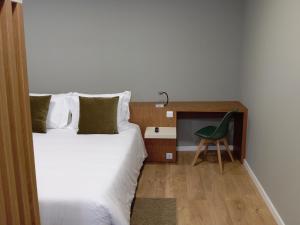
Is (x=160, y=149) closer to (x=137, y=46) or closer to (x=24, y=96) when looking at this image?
(x=137, y=46)

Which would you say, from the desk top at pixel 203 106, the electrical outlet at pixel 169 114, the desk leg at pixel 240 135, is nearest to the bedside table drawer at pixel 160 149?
the electrical outlet at pixel 169 114

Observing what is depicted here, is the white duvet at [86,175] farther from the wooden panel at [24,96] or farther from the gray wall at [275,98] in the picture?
the gray wall at [275,98]

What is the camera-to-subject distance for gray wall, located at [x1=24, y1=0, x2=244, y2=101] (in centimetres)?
415

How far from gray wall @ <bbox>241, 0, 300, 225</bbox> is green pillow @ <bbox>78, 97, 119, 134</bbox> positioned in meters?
1.58

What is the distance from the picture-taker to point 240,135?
4.11 metres

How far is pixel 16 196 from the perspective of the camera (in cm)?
122

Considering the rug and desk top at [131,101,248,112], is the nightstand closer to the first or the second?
desk top at [131,101,248,112]

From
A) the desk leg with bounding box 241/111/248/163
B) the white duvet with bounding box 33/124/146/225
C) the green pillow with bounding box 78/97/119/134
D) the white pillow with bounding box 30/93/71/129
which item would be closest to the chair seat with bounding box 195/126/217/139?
the desk leg with bounding box 241/111/248/163

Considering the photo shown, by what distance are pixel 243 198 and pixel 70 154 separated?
5.74 ft

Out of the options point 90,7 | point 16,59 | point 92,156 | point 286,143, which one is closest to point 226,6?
point 90,7

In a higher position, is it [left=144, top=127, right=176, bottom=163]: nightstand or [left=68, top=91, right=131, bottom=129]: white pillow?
[left=68, top=91, right=131, bottom=129]: white pillow

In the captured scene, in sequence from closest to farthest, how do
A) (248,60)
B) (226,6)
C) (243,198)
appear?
(243,198)
(248,60)
(226,6)

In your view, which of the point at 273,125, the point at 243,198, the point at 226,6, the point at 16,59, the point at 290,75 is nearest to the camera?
the point at 16,59

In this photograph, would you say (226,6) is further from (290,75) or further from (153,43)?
(290,75)
